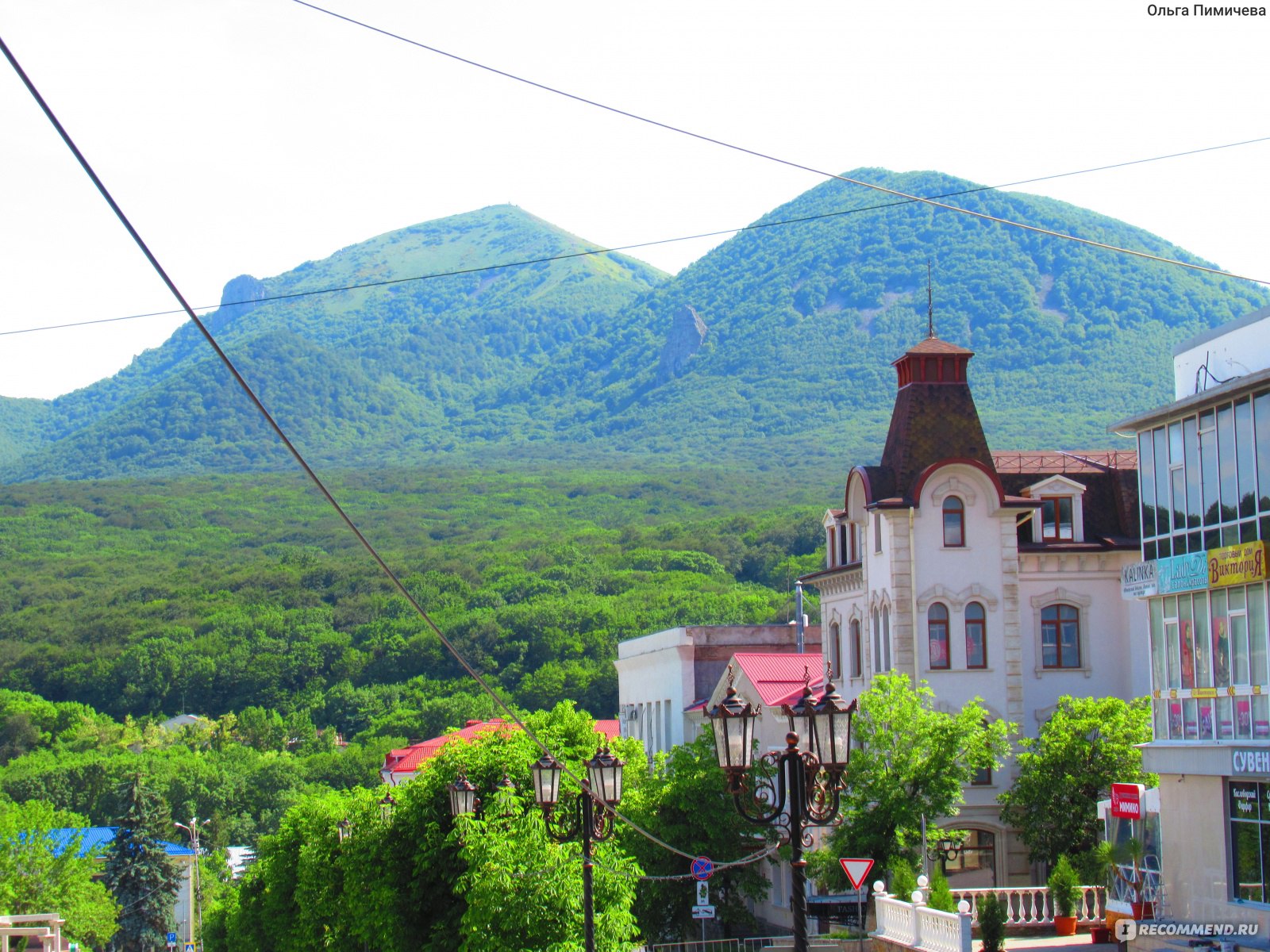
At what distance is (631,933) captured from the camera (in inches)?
1494

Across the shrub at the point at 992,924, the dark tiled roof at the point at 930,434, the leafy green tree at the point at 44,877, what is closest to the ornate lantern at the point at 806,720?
the shrub at the point at 992,924

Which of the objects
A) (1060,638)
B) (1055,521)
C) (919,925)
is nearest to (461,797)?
(919,925)

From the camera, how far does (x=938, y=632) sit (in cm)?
4525

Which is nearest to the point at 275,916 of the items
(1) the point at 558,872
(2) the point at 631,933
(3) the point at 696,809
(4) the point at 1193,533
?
(3) the point at 696,809

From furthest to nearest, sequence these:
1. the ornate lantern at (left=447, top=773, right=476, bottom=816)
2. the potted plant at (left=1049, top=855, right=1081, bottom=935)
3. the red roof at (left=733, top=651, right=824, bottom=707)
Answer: the red roof at (left=733, top=651, right=824, bottom=707)
the potted plant at (left=1049, top=855, right=1081, bottom=935)
the ornate lantern at (left=447, top=773, right=476, bottom=816)

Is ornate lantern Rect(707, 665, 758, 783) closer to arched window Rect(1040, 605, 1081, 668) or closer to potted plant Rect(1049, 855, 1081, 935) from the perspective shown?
potted plant Rect(1049, 855, 1081, 935)

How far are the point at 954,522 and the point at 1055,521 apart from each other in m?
3.17

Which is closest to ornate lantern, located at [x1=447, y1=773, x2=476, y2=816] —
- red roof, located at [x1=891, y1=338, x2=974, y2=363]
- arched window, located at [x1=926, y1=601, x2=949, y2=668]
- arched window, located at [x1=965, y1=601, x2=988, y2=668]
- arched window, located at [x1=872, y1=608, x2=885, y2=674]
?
arched window, located at [x1=926, y1=601, x2=949, y2=668]

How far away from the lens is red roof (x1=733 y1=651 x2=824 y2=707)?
52.4 metres

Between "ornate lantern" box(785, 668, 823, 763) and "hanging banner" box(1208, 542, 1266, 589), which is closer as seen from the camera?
"ornate lantern" box(785, 668, 823, 763)

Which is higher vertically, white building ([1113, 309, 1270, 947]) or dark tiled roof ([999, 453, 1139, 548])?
dark tiled roof ([999, 453, 1139, 548])

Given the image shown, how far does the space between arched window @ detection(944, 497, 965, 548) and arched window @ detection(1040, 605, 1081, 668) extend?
317cm

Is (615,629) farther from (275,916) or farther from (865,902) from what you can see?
(865,902)

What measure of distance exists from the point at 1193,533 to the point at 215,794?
381 ft
